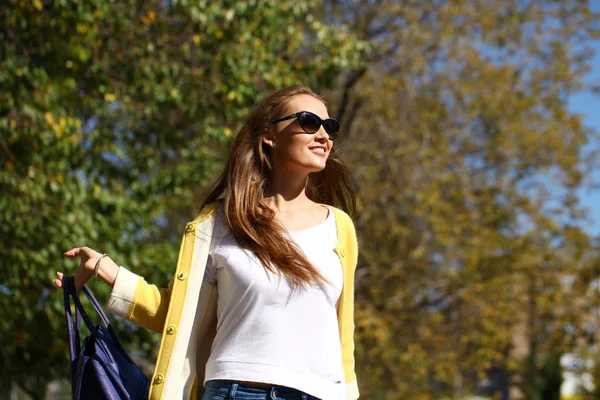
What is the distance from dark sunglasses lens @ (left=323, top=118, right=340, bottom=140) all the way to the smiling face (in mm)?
16

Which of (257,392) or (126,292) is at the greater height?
(126,292)

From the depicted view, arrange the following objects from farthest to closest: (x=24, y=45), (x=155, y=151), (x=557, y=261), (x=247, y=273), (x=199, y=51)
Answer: (x=557, y=261)
(x=155, y=151)
(x=199, y=51)
(x=24, y=45)
(x=247, y=273)

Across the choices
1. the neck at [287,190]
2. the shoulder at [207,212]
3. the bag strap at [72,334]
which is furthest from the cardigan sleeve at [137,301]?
the neck at [287,190]

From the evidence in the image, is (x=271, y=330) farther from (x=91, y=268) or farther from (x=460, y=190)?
(x=460, y=190)

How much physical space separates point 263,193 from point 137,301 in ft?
1.75

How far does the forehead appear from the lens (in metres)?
2.85

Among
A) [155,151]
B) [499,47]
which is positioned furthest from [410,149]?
[155,151]

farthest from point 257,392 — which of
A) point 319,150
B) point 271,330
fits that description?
point 319,150

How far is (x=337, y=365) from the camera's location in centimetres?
264

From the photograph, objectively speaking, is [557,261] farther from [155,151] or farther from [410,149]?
[155,151]

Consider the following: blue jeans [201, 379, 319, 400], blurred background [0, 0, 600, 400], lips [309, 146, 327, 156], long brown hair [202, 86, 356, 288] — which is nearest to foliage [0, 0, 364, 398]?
blurred background [0, 0, 600, 400]

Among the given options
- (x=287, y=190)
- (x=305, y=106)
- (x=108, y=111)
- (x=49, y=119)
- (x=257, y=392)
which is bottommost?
(x=257, y=392)

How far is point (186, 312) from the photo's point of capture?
2.62m

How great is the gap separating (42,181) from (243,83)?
6.03 ft
